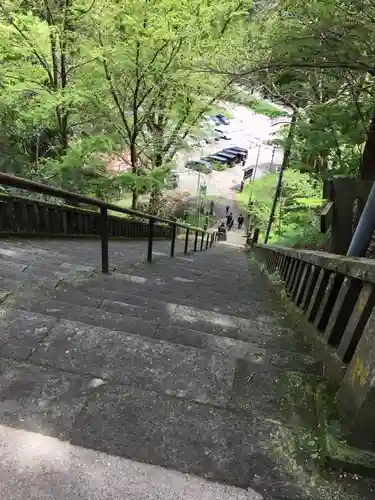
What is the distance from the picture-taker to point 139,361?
185 centimetres

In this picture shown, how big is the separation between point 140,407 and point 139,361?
1.18 feet

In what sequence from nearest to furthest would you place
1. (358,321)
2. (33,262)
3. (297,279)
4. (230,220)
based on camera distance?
(358,321) < (33,262) < (297,279) < (230,220)

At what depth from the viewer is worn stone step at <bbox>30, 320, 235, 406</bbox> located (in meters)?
1.69

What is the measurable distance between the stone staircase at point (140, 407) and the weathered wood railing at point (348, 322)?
0.18m

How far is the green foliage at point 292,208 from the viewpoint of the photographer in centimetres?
1085

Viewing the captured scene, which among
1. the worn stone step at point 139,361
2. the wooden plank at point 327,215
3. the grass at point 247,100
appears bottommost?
the worn stone step at point 139,361

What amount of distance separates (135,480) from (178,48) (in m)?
9.96

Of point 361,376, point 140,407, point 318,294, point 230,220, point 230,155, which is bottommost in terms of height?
point 230,220

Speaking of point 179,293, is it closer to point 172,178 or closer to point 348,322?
point 348,322

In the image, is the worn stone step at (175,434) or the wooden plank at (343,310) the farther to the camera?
the wooden plank at (343,310)

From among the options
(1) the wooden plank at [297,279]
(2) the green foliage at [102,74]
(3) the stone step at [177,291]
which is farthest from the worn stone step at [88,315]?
(2) the green foliage at [102,74]

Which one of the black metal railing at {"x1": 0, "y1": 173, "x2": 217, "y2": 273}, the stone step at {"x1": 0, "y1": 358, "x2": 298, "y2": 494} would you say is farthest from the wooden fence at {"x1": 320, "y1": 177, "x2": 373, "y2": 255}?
the black metal railing at {"x1": 0, "y1": 173, "x2": 217, "y2": 273}

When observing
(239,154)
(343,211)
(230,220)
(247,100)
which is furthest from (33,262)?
(239,154)

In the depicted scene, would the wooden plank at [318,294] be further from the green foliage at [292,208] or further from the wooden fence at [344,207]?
the green foliage at [292,208]
